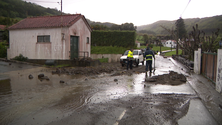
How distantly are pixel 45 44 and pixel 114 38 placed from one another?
17.1 meters

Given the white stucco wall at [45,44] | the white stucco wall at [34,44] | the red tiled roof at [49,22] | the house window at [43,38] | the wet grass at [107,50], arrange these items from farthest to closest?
1. the wet grass at [107,50]
2. the house window at [43,38]
3. the red tiled roof at [49,22]
4. the white stucco wall at [34,44]
5. the white stucco wall at [45,44]

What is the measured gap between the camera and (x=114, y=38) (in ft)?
111

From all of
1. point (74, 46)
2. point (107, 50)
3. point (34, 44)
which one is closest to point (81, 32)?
point (74, 46)

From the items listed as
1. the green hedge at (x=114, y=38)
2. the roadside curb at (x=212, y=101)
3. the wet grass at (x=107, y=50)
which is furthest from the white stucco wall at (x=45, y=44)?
the roadside curb at (x=212, y=101)

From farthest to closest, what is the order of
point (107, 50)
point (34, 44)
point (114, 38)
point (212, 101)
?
1. point (114, 38)
2. point (107, 50)
3. point (34, 44)
4. point (212, 101)

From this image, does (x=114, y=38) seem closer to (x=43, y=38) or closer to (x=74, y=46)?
(x=74, y=46)

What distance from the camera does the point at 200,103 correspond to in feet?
19.7

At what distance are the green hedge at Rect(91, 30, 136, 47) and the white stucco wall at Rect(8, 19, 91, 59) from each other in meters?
13.1

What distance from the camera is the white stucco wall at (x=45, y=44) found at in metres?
18.2

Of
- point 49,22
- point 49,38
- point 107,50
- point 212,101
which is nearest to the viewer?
point 212,101

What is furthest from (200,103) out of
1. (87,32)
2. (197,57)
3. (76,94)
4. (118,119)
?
(87,32)

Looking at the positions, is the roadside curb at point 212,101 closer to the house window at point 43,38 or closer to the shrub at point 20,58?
the house window at point 43,38

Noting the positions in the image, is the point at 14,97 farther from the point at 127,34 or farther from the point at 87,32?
the point at 127,34

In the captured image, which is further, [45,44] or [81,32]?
[81,32]
